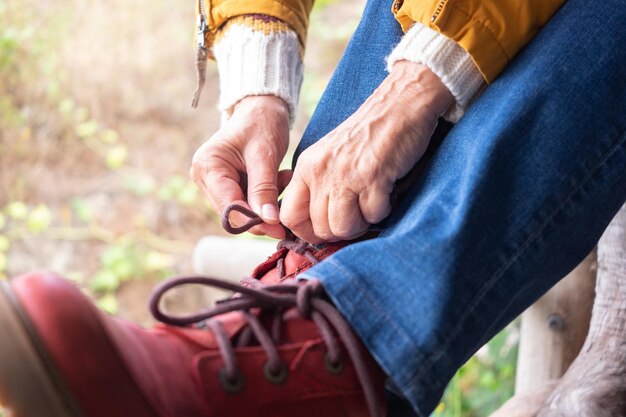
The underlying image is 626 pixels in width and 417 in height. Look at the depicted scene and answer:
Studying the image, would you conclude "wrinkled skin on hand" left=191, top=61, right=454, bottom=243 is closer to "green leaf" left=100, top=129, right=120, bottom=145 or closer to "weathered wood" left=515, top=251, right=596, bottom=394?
"weathered wood" left=515, top=251, right=596, bottom=394

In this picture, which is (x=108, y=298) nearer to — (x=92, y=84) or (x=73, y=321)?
(x=92, y=84)

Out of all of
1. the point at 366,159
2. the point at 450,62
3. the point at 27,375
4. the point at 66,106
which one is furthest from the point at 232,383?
the point at 66,106

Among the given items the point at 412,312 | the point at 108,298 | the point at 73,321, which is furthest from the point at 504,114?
the point at 108,298

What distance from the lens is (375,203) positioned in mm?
778

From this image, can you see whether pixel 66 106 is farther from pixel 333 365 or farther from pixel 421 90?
pixel 333 365

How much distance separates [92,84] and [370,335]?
224cm

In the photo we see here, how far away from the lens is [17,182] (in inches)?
94.3

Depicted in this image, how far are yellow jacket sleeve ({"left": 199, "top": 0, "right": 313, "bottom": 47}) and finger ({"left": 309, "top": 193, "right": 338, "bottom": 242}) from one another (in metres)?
0.36

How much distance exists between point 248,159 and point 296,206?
0.17 m

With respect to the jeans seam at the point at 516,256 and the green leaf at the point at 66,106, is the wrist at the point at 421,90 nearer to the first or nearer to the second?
the jeans seam at the point at 516,256

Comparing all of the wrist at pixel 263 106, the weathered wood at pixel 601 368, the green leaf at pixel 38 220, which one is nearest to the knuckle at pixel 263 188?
the wrist at pixel 263 106

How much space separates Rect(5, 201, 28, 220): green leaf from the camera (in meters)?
2.29

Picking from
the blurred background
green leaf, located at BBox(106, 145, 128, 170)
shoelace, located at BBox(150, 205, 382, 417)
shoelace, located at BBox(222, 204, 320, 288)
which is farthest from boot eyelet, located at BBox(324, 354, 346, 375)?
green leaf, located at BBox(106, 145, 128, 170)

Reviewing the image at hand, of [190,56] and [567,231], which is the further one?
[190,56]
